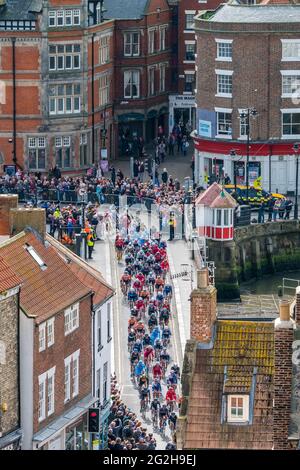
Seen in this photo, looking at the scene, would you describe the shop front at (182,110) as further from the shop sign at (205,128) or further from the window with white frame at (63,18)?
the window with white frame at (63,18)

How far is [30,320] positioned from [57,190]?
58033mm

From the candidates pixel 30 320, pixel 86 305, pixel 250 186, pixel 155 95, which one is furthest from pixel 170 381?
pixel 155 95

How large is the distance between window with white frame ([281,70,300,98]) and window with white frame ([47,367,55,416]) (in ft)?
230

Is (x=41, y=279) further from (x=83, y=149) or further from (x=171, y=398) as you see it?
(x=83, y=149)

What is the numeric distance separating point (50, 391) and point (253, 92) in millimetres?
70675

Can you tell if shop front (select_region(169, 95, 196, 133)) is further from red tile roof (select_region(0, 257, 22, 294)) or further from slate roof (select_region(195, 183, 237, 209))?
red tile roof (select_region(0, 257, 22, 294))

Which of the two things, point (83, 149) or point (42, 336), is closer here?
point (42, 336)

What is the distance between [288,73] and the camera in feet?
463

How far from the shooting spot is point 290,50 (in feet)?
462

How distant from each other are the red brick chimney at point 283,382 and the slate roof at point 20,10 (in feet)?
287

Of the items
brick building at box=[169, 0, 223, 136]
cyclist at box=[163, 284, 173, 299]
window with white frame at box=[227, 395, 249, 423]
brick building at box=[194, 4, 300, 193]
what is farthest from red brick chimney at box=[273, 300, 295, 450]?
brick building at box=[169, 0, 223, 136]

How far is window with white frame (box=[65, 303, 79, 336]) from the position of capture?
74.8 metres

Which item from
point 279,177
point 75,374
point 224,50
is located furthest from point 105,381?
point 224,50

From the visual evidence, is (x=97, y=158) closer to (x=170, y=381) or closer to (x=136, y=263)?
(x=136, y=263)
